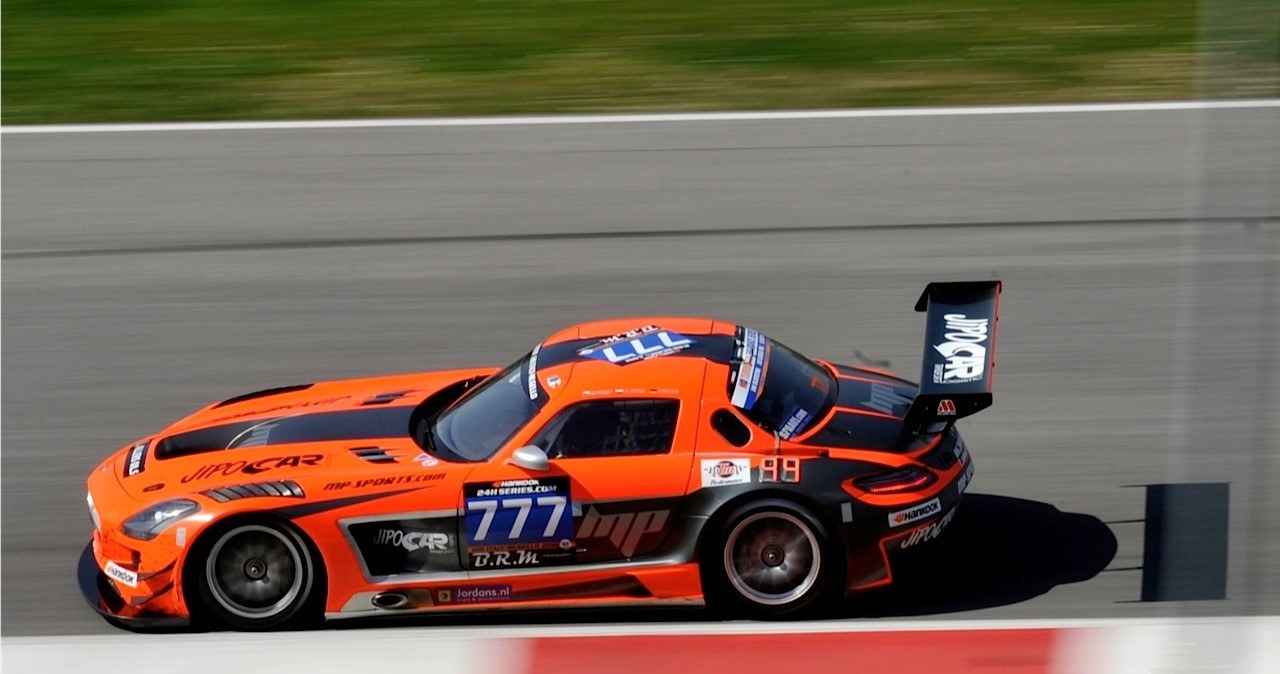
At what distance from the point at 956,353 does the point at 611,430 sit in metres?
1.68

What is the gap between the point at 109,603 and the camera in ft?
21.7

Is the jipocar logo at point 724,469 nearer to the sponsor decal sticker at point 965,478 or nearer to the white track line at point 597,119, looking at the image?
the sponsor decal sticker at point 965,478

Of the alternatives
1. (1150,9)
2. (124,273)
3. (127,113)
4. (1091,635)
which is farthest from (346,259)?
(1150,9)

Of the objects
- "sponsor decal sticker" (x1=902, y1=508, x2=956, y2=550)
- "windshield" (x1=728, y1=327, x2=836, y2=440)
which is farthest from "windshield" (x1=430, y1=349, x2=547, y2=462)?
"sponsor decal sticker" (x1=902, y1=508, x2=956, y2=550)

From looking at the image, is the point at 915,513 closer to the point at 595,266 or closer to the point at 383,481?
the point at 383,481

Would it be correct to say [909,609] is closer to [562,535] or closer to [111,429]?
[562,535]

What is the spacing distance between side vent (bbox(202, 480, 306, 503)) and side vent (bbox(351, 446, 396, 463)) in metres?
0.32

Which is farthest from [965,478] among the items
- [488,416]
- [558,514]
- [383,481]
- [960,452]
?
[383,481]

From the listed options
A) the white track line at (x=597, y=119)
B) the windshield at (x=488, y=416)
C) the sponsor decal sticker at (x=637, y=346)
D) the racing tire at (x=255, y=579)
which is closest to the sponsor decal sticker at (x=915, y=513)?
the sponsor decal sticker at (x=637, y=346)

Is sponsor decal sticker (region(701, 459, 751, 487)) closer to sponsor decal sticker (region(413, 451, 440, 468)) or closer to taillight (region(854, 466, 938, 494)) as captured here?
taillight (region(854, 466, 938, 494))

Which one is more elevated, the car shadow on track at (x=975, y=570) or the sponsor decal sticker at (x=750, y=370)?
the sponsor decal sticker at (x=750, y=370)

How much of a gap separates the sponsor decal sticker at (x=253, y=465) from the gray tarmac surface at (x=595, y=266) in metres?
0.86

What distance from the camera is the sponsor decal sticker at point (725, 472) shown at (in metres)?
6.38

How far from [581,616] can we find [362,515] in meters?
1.04
